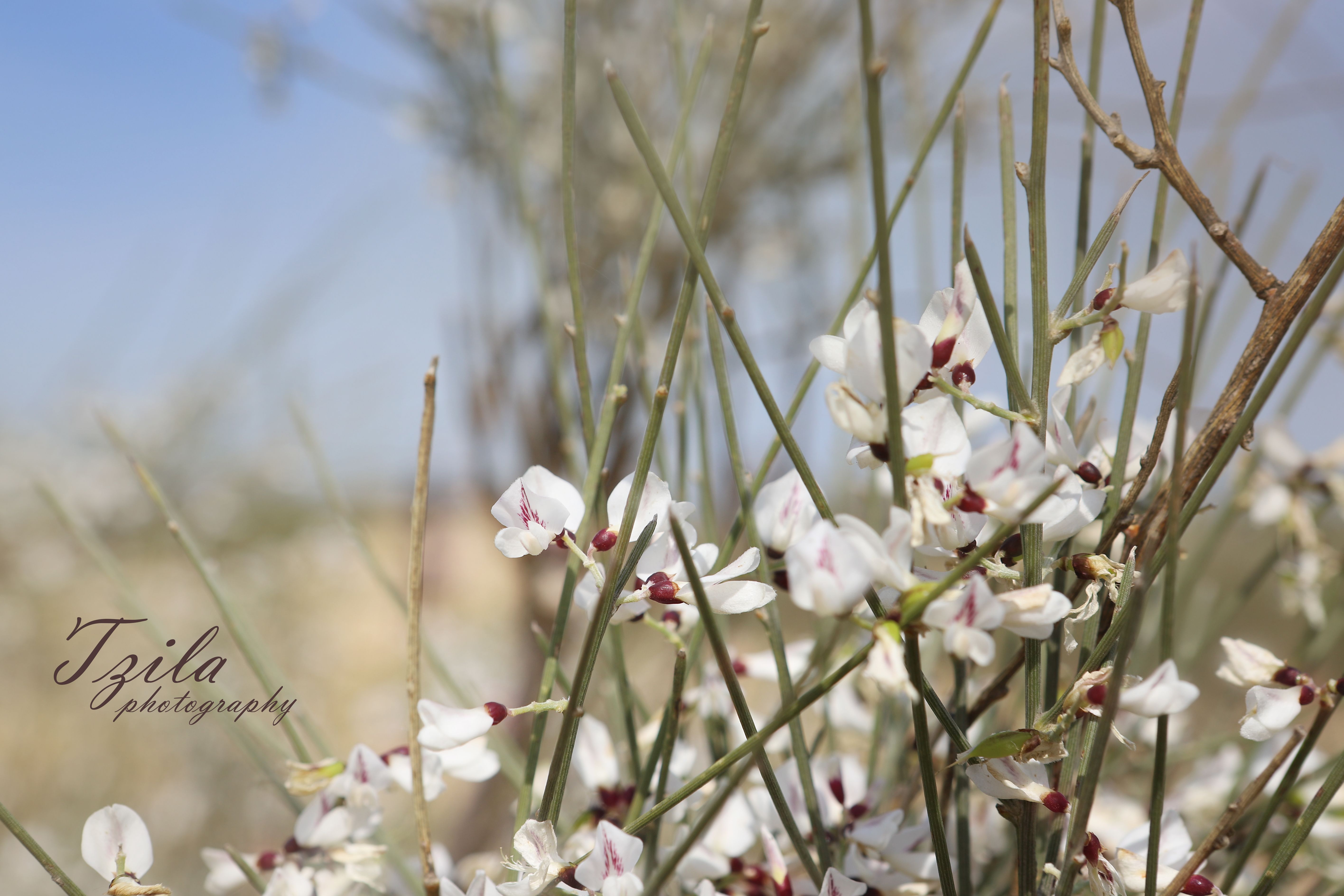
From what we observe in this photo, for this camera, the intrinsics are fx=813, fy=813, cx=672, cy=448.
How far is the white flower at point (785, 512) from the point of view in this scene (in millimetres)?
181

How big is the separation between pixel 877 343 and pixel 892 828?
0.14m

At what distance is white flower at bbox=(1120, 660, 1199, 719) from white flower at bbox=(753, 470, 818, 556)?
69 mm

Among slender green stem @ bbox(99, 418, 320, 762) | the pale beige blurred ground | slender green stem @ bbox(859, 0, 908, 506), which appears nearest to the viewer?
slender green stem @ bbox(859, 0, 908, 506)

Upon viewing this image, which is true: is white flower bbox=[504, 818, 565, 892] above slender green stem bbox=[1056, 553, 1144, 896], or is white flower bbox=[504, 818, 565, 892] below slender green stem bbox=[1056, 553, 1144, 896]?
below

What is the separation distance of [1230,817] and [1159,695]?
6cm

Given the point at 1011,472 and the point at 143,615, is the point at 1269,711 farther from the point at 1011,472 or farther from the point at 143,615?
the point at 143,615

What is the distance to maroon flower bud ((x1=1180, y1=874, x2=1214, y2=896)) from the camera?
17cm

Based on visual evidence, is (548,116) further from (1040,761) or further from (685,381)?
(1040,761)

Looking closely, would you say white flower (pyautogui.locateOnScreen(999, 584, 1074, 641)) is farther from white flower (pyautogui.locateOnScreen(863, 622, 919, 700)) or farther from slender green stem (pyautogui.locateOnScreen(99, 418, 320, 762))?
slender green stem (pyautogui.locateOnScreen(99, 418, 320, 762))

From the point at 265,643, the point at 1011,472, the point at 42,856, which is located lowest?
the point at 42,856

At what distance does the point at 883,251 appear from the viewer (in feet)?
0.40

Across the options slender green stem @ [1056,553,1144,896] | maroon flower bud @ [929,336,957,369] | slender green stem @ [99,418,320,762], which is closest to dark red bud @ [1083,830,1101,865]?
slender green stem @ [1056,553,1144,896]

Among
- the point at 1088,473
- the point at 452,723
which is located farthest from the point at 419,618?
the point at 1088,473

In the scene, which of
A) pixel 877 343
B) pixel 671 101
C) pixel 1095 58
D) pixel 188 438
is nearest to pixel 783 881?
pixel 877 343
